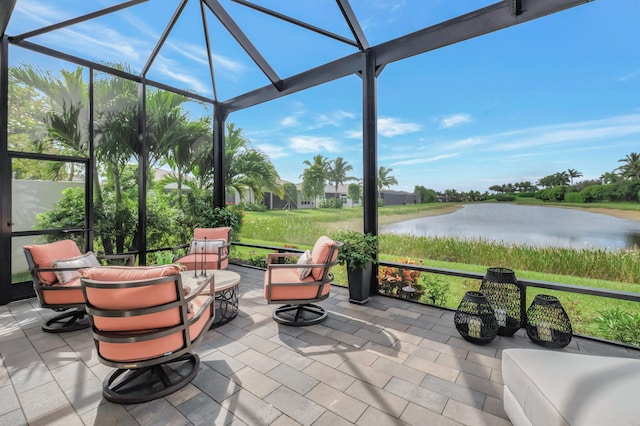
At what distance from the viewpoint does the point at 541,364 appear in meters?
1.63

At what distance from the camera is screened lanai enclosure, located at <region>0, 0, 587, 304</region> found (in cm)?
394

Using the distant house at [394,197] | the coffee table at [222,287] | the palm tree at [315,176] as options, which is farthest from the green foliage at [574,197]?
the coffee table at [222,287]

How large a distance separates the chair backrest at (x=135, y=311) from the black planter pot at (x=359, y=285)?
8.11 ft

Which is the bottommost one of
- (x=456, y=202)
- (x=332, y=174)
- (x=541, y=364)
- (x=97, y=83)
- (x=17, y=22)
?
(x=541, y=364)

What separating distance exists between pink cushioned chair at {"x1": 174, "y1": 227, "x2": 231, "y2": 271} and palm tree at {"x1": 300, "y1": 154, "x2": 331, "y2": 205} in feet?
6.09

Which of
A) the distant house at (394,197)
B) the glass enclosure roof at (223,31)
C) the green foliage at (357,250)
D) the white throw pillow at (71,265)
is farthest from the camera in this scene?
the distant house at (394,197)

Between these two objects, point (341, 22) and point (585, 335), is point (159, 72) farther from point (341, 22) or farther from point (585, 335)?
point (585, 335)

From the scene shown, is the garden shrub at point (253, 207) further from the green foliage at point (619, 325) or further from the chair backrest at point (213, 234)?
the green foliage at point (619, 325)

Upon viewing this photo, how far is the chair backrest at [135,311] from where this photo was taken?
1863 millimetres

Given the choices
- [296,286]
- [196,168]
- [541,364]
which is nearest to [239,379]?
[296,286]

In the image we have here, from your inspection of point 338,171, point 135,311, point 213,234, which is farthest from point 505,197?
point 213,234

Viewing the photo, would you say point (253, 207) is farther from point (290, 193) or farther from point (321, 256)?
point (321, 256)

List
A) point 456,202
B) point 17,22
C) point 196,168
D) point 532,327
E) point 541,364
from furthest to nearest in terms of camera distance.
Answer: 1. point 196,168
2. point 456,202
3. point 17,22
4. point 532,327
5. point 541,364

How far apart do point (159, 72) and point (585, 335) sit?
7.38m
